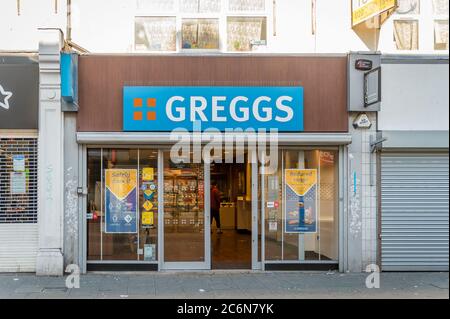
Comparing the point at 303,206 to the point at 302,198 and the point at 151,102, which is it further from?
the point at 151,102

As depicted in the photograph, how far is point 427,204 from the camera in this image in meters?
11.4

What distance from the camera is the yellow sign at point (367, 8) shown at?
10.7 metres

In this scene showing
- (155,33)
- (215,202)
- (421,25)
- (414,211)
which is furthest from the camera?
(215,202)

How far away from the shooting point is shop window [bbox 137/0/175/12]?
38.1 feet

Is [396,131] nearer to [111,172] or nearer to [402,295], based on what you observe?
[402,295]

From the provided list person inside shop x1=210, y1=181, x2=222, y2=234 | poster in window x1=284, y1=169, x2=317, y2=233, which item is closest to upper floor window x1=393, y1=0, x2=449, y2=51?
poster in window x1=284, y1=169, x2=317, y2=233

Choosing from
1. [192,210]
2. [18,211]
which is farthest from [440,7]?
[18,211]

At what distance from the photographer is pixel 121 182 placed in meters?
11.3

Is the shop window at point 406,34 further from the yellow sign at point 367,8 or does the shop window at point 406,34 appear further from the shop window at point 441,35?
the yellow sign at point 367,8

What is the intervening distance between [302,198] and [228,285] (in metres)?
2.61

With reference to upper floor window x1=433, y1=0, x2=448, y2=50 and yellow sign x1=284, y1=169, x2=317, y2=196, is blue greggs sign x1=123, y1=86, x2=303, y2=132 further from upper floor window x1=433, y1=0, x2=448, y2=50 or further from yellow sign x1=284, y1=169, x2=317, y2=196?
upper floor window x1=433, y1=0, x2=448, y2=50

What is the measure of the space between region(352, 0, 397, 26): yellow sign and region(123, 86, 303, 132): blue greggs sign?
76.1 inches

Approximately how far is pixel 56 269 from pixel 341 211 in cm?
582


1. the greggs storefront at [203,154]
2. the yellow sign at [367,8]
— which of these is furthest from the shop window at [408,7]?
the greggs storefront at [203,154]
